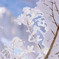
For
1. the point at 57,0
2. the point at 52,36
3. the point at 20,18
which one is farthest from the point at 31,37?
the point at 57,0

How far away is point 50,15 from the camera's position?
2.06 m

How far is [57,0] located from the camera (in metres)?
2.06

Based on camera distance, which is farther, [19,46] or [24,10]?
[19,46]

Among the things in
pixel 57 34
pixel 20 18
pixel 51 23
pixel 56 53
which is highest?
pixel 20 18

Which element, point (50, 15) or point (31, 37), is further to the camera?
point (31, 37)

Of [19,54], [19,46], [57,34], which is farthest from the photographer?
[19,54]

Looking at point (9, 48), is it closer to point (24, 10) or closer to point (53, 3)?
point (24, 10)

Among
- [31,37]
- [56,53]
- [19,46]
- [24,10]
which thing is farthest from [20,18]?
[56,53]

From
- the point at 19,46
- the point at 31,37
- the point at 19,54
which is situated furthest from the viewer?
the point at 19,54

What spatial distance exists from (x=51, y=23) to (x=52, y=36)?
0.15 meters

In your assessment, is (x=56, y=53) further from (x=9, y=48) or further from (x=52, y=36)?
(x=9, y=48)

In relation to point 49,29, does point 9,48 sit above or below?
above

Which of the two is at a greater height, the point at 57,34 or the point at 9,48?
the point at 9,48

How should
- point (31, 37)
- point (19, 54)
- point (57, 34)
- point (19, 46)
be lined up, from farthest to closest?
point (19, 54)
point (19, 46)
point (31, 37)
point (57, 34)
